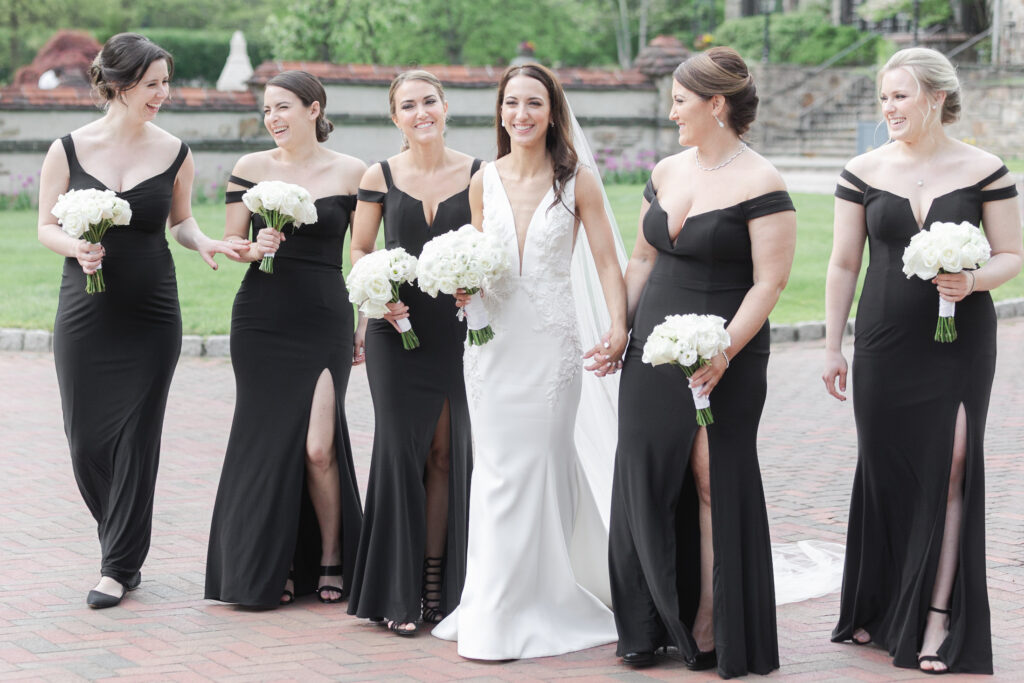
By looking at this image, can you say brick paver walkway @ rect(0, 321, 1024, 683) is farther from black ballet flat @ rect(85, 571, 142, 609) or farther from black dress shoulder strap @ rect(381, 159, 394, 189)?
black dress shoulder strap @ rect(381, 159, 394, 189)

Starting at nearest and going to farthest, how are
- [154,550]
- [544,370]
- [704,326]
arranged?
[704,326], [544,370], [154,550]

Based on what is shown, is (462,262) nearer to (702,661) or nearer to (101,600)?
(702,661)

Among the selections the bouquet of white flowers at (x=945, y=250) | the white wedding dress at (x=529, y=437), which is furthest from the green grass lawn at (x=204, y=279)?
the bouquet of white flowers at (x=945, y=250)

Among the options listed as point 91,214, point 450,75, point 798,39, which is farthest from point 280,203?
point 798,39

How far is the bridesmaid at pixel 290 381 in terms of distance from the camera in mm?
6066

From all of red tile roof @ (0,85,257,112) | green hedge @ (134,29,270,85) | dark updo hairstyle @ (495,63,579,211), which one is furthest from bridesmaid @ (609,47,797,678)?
green hedge @ (134,29,270,85)

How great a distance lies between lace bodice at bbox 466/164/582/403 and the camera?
5.40 meters

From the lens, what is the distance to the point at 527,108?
17.6ft

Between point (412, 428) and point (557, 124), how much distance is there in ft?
4.70

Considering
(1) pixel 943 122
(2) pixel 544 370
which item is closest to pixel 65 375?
(2) pixel 544 370

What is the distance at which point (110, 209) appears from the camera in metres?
5.69

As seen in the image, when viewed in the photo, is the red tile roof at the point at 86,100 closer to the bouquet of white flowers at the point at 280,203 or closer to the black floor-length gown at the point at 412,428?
the bouquet of white flowers at the point at 280,203

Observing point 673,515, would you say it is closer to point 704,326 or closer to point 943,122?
point 704,326

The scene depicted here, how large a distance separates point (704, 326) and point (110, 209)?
265cm
